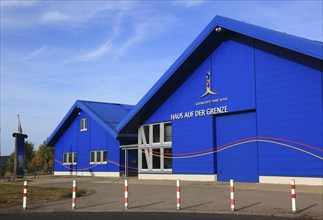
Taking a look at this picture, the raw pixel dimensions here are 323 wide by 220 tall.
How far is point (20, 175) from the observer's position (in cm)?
3119

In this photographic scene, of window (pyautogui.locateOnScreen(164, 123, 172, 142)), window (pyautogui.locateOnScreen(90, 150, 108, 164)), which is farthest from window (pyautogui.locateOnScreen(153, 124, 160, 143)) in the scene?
window (pyautogui.locateOnScreen(90, 150, 108, 164))

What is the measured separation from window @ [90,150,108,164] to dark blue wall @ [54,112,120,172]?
14.1 inches

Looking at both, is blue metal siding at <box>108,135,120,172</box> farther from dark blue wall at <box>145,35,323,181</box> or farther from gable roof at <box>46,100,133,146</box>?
dark blue wall at <box>145,35,323,181</box>

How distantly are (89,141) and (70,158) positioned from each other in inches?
190

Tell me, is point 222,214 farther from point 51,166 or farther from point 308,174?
point 51,166

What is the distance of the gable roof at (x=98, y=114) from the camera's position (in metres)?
35.7

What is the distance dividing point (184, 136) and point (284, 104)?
796 cm

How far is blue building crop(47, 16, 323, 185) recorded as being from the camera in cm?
1939

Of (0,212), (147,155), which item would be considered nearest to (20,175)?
(147,155)

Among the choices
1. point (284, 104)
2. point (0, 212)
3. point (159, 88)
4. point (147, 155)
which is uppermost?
point (159, 88)

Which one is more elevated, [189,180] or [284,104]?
[284,104]

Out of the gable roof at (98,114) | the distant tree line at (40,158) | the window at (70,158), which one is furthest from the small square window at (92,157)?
the distant tree line at (40,158)

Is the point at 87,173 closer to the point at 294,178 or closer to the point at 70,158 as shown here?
the point at 70,158

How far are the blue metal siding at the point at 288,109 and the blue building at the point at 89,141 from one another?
50.8ft
